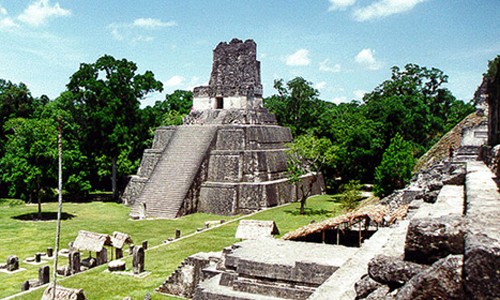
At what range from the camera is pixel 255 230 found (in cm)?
1245

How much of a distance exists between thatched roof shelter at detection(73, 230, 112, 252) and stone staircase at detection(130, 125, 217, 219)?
25.3ft

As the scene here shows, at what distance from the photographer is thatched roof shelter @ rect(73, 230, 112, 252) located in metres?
13.2

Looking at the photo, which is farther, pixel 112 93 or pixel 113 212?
pixel 112 93

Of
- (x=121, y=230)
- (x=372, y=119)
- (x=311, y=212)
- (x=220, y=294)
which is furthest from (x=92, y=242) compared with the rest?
(x=372, y=119)

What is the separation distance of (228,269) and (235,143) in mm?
16802

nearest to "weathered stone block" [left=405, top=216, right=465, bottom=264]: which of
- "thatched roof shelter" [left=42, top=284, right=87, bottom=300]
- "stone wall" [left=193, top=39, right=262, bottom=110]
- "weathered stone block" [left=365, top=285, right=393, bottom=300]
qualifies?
"weathered stone block" [left=365, top=285, right=393, bottom=300]

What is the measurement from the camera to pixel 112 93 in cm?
2945

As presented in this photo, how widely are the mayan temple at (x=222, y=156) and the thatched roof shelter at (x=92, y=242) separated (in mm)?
7755

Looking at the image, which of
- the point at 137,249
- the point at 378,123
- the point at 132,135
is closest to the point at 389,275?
the point at 137,249

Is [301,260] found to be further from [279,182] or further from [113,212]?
[113,212]

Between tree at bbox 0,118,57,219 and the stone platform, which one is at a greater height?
tree at bbox 0,118,57,219

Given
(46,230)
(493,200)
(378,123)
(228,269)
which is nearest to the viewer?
(493,200)

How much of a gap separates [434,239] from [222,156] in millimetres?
20853

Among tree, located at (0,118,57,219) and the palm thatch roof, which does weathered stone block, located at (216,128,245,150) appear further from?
the palm thatch roof
